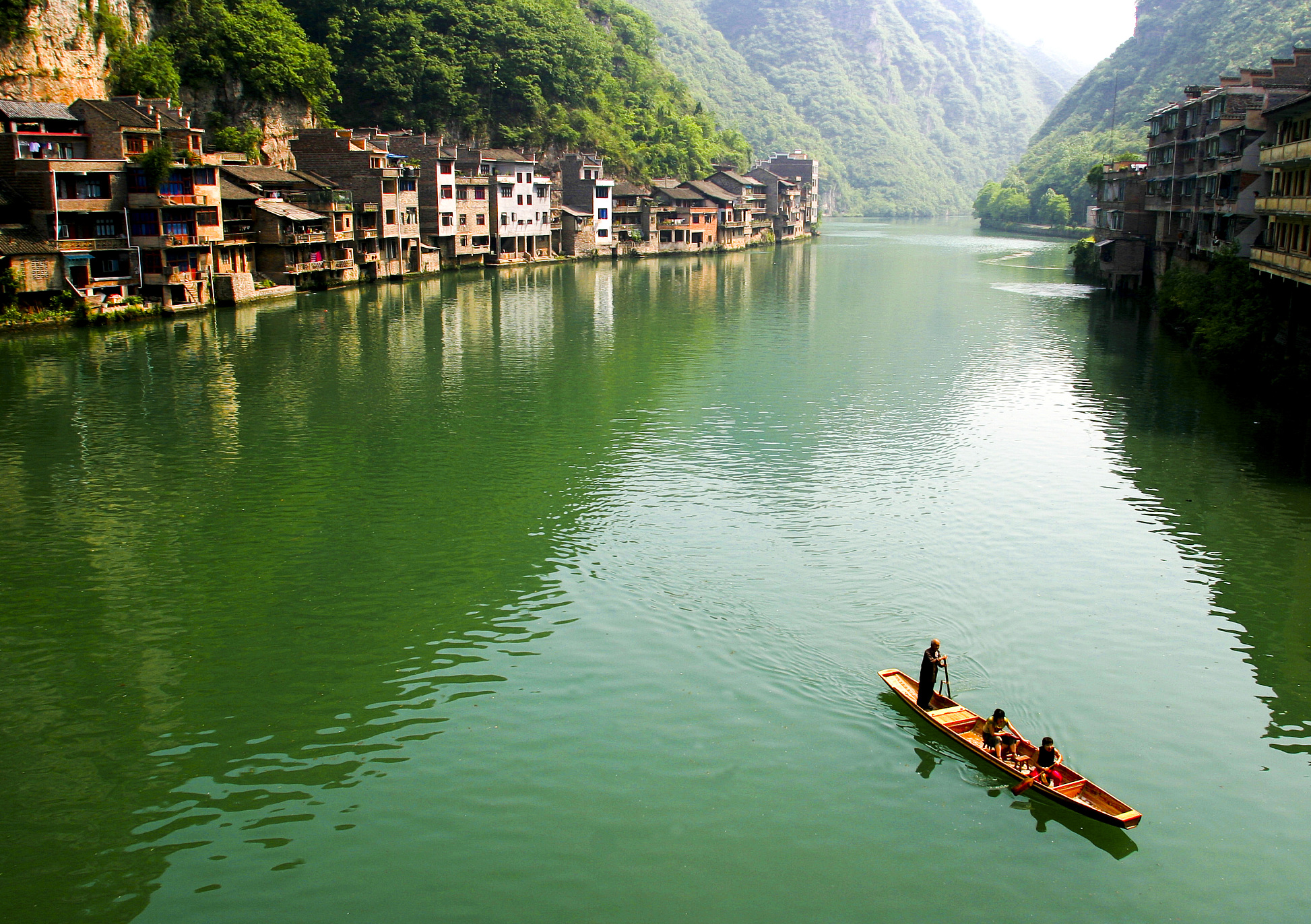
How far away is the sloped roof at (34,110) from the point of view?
47219 millimetres

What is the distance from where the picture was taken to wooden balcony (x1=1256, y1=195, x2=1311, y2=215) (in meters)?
32.7

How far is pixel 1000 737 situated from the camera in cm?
1430

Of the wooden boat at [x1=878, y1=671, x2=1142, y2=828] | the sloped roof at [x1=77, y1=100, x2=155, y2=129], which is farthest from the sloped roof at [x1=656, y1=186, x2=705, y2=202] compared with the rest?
the wooden boat at [x1=878, y1=671, x2=1142, y2=828]

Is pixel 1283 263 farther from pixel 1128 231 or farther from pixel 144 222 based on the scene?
pixel 144 222

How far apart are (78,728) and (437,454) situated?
47.8 feet

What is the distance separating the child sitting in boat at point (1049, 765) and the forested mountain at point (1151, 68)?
108m

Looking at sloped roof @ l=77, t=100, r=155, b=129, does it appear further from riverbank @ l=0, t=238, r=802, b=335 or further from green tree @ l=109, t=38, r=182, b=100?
green tree @ l=109, t=38, r=182, b=100

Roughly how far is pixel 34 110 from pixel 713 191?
74.8 m

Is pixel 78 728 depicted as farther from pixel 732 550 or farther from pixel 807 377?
pixel 807 377

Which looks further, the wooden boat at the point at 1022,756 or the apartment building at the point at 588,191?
the apartment building at the point at 588,191

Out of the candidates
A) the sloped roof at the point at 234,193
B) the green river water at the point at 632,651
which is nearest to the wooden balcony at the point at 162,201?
the sloped roof at the point at 234,193

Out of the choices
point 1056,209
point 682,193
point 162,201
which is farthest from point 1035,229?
point 162,201

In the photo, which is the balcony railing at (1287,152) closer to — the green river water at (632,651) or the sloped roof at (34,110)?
the green river water at (632,651)

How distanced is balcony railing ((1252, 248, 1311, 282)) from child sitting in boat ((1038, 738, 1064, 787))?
2468 cm
